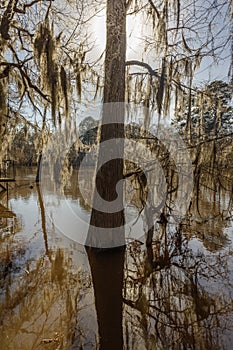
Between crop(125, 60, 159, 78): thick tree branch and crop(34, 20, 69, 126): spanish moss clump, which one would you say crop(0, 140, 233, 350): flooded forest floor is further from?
crop(34, 20, 69, 126): spanish moss clump

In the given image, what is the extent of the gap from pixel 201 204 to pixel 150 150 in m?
3.81

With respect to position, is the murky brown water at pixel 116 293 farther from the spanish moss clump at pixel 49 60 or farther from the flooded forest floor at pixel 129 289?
the spanish moss clump at pixel 49 60

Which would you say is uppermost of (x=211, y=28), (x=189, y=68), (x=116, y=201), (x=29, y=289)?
(x=189, y=68)

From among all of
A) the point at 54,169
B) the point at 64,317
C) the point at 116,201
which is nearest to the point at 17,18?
the point at 116,201

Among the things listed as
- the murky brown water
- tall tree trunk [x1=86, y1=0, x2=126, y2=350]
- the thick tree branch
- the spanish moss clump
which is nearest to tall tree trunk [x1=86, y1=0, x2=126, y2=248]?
tall tree trunk [x1=86, y1=0, x2=126, y2=350]

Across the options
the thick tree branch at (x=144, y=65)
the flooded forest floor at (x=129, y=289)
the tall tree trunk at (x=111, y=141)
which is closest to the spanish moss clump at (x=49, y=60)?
the tall tree trunk at (x=111, y=141)

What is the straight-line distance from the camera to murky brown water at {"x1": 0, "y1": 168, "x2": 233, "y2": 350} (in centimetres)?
190

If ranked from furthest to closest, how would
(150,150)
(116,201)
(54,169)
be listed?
(54,169)
(150,150)
(116,201)

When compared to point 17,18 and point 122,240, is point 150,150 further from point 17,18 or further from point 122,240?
point 17,18

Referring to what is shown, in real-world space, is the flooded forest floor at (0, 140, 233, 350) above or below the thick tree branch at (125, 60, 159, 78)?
below

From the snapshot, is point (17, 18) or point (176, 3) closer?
point (176, 3)

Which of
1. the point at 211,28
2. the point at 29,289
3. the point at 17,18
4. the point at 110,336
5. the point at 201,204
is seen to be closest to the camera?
the point at 110,336

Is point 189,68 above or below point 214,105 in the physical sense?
above

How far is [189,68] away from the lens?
4102mm
